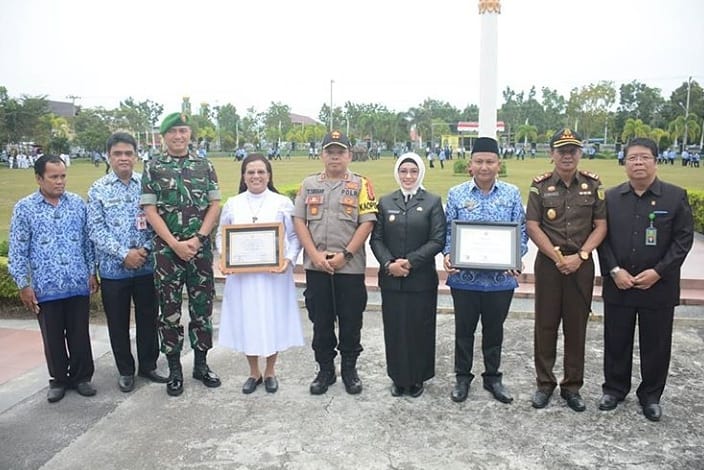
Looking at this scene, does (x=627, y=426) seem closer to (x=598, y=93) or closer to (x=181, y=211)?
(x=181, y=211)

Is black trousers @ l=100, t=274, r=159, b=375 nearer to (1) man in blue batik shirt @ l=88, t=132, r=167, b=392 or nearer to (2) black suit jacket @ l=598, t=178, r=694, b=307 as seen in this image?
(1) man in blue batik shirt @ l=88, t=132, r=167, b=392

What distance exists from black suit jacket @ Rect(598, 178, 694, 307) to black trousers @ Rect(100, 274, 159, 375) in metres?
Result: 3.12

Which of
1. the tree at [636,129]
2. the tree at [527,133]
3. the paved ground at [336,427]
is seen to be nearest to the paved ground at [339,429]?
the paved ground at [336,427]

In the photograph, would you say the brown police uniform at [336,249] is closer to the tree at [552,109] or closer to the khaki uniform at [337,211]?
the khaki uniform at [337,211]

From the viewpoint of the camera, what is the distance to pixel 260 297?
3928mm

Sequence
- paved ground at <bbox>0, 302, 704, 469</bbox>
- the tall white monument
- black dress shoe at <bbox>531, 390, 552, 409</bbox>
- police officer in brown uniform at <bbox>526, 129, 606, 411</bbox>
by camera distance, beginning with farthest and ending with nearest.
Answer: the tall white monument, black dress shoe at <bbox>531, 390, 552, 409</bbox>, police officer in brown uniform at <bbox>526, 129, 606, 411</bbox>, paved ground at <bbox>0, 302, 704, 469</bbox>

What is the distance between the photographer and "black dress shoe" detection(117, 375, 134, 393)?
4.05 metres

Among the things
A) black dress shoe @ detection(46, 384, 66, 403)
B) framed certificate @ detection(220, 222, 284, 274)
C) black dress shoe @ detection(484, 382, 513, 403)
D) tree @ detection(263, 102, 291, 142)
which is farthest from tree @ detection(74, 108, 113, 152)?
black dress shoe @ detection(484, 382, 513, 403)

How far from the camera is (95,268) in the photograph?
4062mm

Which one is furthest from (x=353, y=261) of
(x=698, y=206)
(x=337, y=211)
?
(x=698, y=206)

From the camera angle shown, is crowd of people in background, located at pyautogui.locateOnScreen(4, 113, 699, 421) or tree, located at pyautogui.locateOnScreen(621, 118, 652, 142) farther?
tree, located at pyautogui.locateOnScreen(621, 118, 652, 142)

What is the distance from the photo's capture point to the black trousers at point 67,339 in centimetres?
390

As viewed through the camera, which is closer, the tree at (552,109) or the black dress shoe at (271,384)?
the black dress shoe at (271,384)

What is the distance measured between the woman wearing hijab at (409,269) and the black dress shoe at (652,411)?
52.7 inches
